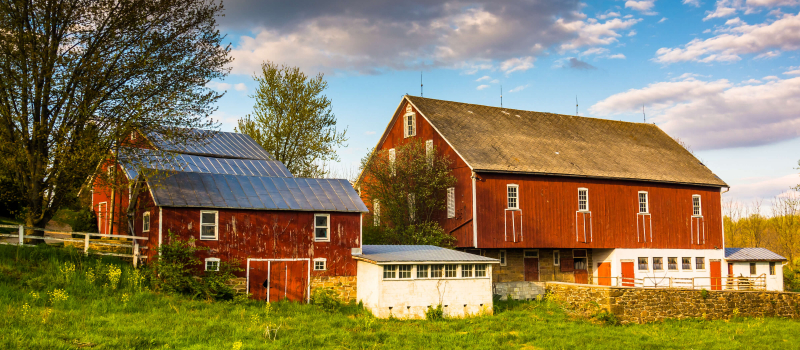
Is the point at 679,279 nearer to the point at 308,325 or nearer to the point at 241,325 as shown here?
the point at 308,325

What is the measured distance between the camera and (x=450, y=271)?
2509 cm

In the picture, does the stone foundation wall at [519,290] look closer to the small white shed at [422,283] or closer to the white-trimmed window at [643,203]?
the small white shed at [422,283]

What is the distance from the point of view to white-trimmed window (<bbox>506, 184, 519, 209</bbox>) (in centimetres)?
3258

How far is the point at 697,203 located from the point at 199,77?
2925cm

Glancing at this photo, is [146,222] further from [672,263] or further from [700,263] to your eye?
[700,263]

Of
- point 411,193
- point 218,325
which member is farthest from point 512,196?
point 218,325

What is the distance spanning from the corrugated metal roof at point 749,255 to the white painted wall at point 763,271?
45 centimetres

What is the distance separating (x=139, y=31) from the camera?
83.5 feet

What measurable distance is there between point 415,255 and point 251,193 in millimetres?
6955

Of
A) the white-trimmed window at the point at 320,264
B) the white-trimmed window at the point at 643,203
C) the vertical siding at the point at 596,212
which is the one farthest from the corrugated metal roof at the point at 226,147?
the white-trimmed window at the point at 643,203

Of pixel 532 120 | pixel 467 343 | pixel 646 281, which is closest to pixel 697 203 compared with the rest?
pixel 646 281

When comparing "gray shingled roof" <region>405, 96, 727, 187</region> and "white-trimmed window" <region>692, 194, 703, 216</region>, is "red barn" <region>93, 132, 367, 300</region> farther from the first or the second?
"white-trimmed window" <region>692, 194, 703, 216</region>

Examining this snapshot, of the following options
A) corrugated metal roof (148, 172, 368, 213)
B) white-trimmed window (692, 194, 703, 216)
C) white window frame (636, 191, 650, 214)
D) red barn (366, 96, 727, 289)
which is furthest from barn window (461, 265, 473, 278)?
white-trimmed window (692, 194, 703, 216)

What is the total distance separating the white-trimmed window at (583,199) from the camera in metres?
34.6
